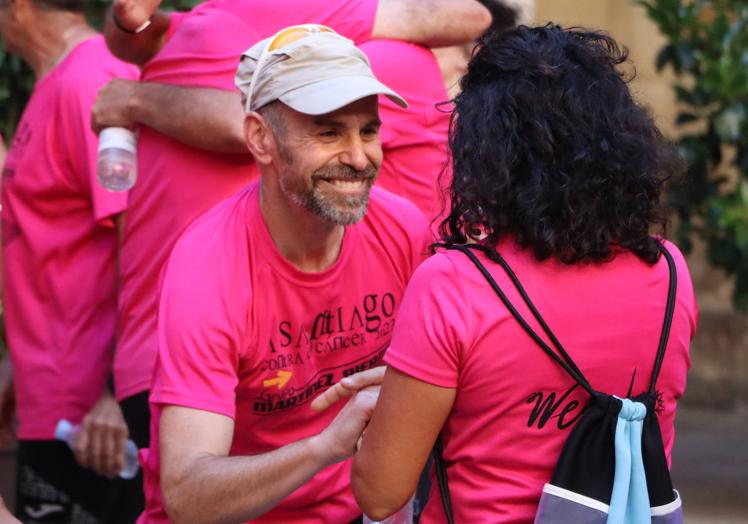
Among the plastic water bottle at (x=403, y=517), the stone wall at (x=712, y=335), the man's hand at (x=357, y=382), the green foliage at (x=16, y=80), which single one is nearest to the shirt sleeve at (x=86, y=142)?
the green foliage at (x=16, y=80)

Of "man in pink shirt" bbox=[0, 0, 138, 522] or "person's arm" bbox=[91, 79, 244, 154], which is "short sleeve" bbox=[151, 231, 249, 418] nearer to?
"person's arm" bbox=[91, 79, 244, 154]

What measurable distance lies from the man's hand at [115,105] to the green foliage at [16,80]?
194cm

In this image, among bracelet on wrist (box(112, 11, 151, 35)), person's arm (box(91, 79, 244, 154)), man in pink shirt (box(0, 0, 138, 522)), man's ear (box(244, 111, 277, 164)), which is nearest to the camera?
man's ear (box(244, 111, 277, 164))

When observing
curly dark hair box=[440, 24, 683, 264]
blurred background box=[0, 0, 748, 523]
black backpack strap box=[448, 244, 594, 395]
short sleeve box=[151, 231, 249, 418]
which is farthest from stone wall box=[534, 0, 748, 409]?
black backpack strap box=[448, 244, 594, 395]

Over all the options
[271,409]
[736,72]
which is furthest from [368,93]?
[736,72]

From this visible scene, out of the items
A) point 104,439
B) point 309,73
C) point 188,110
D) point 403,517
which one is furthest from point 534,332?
point 104,439

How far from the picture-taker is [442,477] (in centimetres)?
246

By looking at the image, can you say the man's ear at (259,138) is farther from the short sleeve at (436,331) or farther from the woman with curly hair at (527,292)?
the short sleeve at (436,331)

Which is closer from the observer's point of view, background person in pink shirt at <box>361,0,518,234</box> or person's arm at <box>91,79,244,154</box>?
person's arm at <box>91,79,244,154</box>

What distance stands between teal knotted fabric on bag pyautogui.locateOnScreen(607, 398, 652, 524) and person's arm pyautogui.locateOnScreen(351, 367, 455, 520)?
290 millimetres

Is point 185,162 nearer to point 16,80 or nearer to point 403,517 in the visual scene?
point 403,517

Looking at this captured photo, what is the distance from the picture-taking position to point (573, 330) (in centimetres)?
232

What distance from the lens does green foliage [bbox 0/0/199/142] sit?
556cm

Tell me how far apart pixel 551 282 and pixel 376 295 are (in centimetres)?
88
